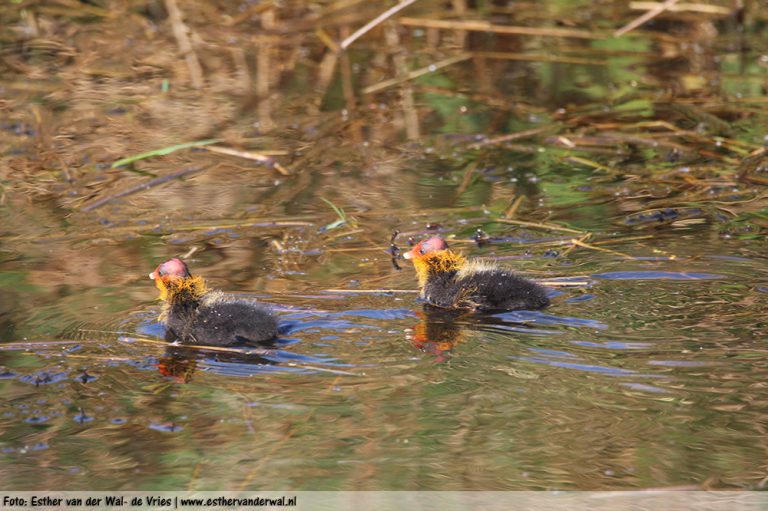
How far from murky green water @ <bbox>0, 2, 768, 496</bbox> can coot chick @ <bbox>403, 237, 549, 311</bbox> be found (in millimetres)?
112

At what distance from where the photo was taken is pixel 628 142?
29.6ft

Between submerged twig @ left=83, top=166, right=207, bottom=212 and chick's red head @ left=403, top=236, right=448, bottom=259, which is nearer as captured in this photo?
chick's red head @ left=403, top=236, right=448, bottom=259

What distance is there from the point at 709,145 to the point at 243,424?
5.33m

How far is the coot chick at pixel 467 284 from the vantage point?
19.4 feet

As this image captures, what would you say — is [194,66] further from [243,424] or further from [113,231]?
[243,424]

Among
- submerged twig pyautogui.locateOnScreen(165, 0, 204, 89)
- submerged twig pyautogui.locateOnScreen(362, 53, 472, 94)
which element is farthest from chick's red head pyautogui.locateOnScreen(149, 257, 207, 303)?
submerged twig pyautogui.locateOnScreen(165, 0, 204, 89)

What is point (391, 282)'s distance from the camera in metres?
6.58

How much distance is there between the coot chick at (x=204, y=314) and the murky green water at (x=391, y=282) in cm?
11

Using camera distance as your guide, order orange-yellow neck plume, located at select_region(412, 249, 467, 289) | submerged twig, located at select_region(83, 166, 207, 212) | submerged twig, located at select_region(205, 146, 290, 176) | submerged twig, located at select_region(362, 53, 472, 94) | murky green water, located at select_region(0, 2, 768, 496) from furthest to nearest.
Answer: submerged twig, located at select_region(362, 53, 472, 94), submerged twig, located at select_region(205, 146, 290, 176), submerged twig, located at select_region(83, 166, 207, 212), orange-yellow neck plume, located at select_region(412, 249, 467, 289), murky green water, located at select_region(0, 2, 768, 496)

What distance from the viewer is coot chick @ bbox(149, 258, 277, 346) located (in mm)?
5598

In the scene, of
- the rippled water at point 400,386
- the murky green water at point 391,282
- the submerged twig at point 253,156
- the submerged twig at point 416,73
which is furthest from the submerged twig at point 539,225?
the submerged twig at point 416,73

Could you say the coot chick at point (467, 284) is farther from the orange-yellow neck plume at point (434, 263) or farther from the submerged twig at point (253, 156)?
the submerged twig at point (253, 156)

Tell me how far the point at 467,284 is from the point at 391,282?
2.03ft

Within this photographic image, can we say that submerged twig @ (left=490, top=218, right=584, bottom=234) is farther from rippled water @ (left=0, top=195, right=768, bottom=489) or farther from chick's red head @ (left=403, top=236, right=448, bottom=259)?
chick's red head @ (left=403, top=236, right=448, bottom=259)
